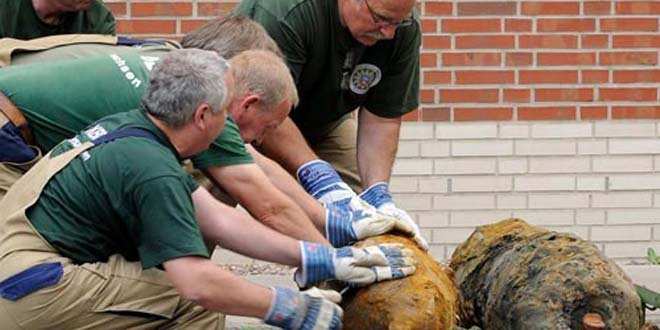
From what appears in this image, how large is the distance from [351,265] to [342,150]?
1.81m

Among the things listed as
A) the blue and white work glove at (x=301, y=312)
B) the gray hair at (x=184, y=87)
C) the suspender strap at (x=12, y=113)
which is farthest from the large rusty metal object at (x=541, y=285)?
the suspender strap at (x=12, y=113)

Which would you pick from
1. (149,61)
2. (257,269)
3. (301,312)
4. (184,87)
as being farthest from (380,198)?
(257,269)

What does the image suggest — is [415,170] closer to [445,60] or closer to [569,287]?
[445,60]

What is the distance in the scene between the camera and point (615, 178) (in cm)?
825

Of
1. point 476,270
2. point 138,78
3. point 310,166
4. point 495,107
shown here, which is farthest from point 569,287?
point 495,107

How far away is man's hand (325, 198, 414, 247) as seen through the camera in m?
5.18

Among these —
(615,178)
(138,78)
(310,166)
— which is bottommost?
(615,178)

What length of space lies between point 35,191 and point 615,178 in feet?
15.1

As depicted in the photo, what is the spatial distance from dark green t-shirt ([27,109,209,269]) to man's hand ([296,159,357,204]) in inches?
39.7

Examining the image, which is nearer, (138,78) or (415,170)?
(138,78)

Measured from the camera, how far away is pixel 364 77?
6.01 metres

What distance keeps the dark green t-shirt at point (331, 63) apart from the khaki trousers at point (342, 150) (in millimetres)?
164

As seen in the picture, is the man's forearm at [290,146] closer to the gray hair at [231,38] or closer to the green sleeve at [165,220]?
the gray hair at [231,38]

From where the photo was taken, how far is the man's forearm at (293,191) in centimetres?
523
